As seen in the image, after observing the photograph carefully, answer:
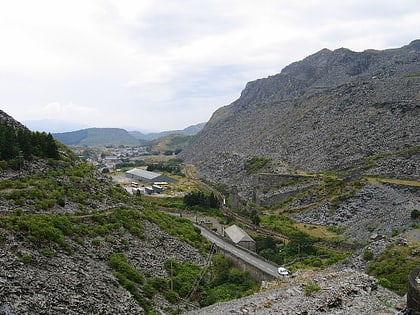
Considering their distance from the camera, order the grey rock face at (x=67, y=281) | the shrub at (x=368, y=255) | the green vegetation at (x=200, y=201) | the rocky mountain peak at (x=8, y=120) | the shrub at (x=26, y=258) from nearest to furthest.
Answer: the grey rock face at (x=67, y=281) → the shrub at (x=26, y=258) → the shrub at (x=368, y=255) → the rocky mountain peak at (x=8, y=120) → the green vegetation at (x=200, y=201)

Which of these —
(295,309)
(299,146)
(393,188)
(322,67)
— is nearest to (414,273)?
(295,309)

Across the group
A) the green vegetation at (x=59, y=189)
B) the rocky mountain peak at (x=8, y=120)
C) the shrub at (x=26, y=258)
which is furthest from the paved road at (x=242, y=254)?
the rocky mountain peak at (x=8, y=120)

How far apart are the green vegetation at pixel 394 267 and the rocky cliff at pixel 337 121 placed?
29.2 metres

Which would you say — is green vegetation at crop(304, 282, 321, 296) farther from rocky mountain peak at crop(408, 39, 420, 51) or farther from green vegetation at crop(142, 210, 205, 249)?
rocky mountain peak at crop(408, 39, 420, 51)

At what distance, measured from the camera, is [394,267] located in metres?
23.2

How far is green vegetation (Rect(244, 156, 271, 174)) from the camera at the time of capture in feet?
260

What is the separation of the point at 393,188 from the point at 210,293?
30.6 metres

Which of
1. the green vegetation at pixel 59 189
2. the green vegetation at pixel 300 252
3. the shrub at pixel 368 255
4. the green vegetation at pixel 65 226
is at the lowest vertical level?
the green vegetation at pixel 300 252

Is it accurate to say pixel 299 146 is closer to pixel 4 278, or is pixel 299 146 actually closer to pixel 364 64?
pixel 364 64

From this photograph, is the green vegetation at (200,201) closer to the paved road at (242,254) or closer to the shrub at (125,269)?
the paved road at (242,254)

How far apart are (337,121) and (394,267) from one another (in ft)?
215

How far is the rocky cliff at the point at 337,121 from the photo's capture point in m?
68.1

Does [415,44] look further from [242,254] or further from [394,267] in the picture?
[394,267]

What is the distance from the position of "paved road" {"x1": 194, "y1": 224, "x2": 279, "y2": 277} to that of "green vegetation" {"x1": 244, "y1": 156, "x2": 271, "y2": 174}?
116ft
